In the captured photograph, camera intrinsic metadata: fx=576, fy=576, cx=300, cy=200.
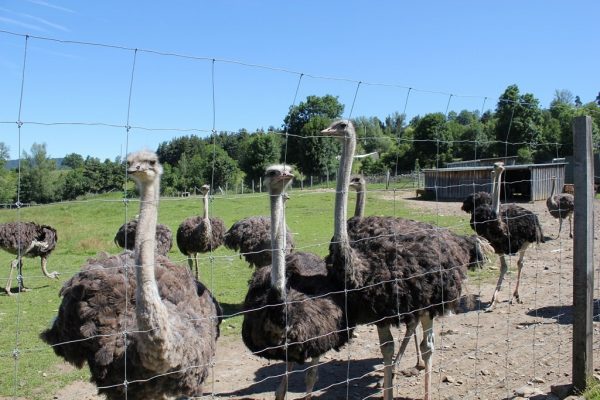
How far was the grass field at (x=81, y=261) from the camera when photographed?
5.50 metres

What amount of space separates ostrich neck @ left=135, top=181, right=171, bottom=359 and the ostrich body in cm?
503

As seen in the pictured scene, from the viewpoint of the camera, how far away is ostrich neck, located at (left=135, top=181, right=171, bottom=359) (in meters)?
3.31

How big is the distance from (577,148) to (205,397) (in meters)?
3.80

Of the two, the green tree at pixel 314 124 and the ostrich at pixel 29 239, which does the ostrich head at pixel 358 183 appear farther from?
the ostrich at pixel 29 239

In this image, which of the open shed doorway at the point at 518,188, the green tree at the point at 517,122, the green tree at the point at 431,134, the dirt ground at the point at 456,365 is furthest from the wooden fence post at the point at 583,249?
the open shed doorway at the point at 518,188

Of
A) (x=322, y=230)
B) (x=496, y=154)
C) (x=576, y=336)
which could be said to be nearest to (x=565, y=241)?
(x=322, y=230)

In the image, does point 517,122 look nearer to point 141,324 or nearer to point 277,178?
point 277,178

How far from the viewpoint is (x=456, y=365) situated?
228 inches

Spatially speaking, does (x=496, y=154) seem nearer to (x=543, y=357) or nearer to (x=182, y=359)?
(x=543, y=357)

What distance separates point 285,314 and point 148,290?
3.99ft

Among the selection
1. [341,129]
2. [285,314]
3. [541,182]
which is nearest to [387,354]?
[285,314]

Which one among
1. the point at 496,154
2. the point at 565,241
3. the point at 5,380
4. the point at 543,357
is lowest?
the point at 5,380

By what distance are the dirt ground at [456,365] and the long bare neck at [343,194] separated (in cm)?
90

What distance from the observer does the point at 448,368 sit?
573cm
